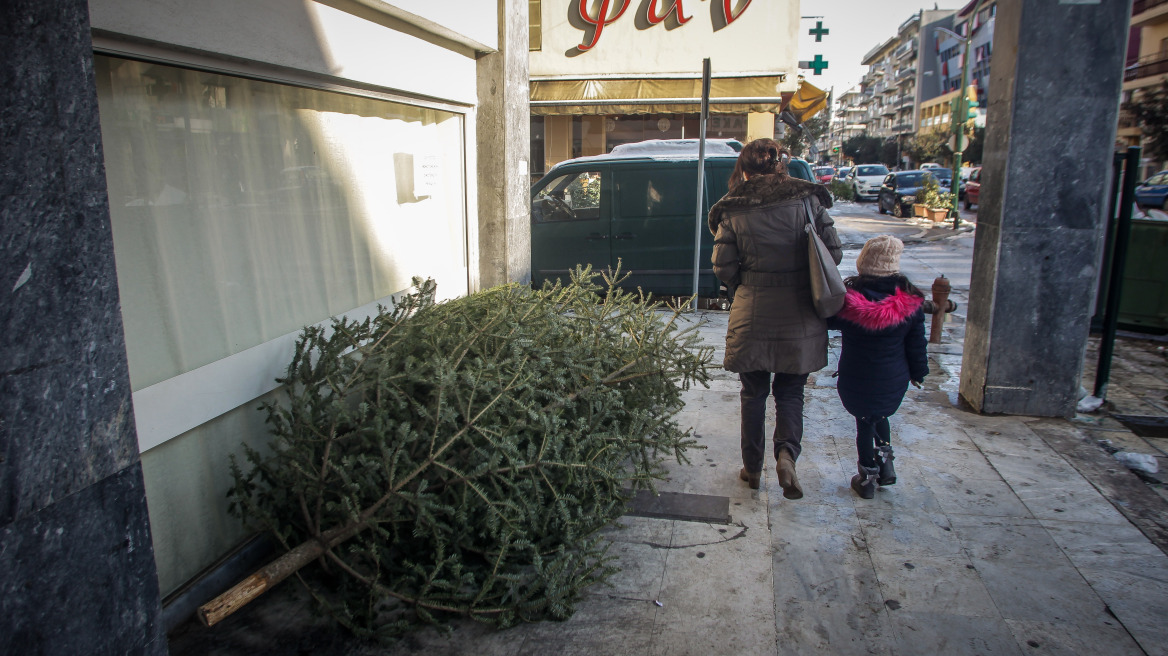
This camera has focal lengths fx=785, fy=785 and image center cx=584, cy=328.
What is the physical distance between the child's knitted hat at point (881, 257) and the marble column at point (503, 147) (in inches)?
112

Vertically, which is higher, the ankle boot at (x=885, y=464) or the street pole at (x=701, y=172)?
the street pole at (x=701, y=172)

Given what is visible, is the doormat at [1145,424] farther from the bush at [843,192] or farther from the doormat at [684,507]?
the bush at [843,192]

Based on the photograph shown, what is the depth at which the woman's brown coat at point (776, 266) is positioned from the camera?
392cm

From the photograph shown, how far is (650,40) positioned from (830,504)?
15.7 metres

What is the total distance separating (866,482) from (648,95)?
1430 cm

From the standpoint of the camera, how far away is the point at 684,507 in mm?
4016

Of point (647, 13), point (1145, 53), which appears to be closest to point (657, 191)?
point (647, 13)

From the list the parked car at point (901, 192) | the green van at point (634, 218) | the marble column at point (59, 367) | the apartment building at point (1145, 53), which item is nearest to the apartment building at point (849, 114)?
the apartment building at point (1145, 53)

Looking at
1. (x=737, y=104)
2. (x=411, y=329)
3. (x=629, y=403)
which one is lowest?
(x=629, y=403)

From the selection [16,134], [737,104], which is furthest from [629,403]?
[737,104]

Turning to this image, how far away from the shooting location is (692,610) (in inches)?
122

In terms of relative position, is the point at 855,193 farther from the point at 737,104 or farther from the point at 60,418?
the point at 60,418

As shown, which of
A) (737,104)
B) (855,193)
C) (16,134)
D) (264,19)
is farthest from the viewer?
(855,193)

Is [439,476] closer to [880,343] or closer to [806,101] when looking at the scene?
[880,343]
